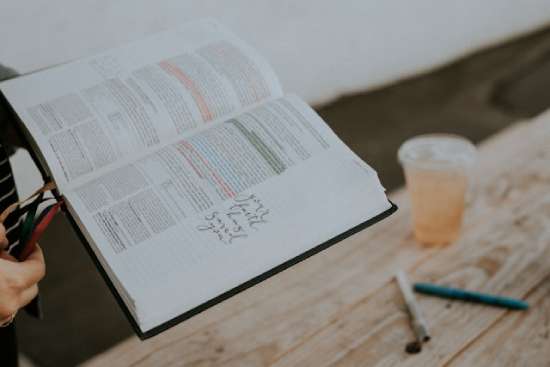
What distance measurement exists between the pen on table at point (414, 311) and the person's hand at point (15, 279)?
1.46 ft

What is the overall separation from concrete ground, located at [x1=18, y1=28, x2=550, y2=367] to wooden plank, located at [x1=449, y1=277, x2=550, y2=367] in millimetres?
805

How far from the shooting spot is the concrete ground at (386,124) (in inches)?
52.9

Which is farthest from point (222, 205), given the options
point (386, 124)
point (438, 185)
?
point (386, 124)

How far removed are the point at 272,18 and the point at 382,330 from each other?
1.12 metres

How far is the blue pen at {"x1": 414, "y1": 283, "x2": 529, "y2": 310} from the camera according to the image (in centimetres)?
80

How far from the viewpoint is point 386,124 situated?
2.04 meters

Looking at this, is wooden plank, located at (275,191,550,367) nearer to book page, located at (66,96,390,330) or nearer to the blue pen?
the blue pen

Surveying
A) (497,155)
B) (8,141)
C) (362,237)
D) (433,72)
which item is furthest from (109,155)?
(433,72)

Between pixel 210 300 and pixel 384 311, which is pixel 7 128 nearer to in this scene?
pixel 210 300

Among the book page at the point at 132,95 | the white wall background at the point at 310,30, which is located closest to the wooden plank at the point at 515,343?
the book page at the point at 132,95

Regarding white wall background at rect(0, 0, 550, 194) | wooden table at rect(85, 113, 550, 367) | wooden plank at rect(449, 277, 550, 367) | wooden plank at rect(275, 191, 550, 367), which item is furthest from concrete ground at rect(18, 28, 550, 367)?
wooden plank at rect(449, 277, 550, 367)

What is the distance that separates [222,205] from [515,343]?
1.30 ft

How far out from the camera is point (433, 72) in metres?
2.24

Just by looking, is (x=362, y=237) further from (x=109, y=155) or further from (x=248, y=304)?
(x=109, y=155)
